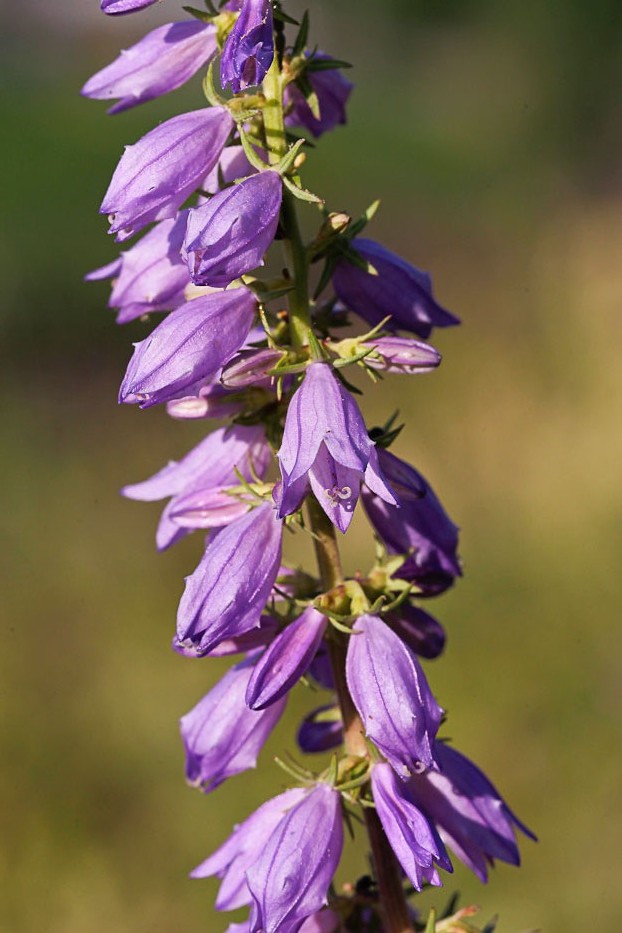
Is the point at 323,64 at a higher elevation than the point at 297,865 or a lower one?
higher

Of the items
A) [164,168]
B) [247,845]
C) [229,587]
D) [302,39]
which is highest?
[302,39]

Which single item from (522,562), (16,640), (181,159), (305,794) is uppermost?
(181,159)

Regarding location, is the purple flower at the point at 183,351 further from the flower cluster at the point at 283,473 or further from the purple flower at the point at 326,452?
the purple flower at the point at 326,452

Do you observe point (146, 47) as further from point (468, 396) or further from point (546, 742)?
point (468, 396)

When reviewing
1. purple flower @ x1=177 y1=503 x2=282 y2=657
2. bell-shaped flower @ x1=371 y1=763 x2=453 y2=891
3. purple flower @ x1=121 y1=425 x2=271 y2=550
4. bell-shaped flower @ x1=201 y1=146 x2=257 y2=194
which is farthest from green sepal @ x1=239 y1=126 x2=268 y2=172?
bell-shaped flower @ x1=371 y1=763 x2=453 y2=891

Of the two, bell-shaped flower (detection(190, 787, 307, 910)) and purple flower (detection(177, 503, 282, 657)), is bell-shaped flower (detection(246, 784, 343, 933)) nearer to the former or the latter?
bell-shaped flower (detection(190, 787, 307, 910))

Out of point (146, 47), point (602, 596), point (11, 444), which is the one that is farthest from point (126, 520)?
point (146, 47)

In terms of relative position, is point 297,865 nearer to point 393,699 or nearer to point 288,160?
point 393,699

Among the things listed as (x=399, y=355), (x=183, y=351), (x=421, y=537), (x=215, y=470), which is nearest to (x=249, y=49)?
(x=183, y=351)
